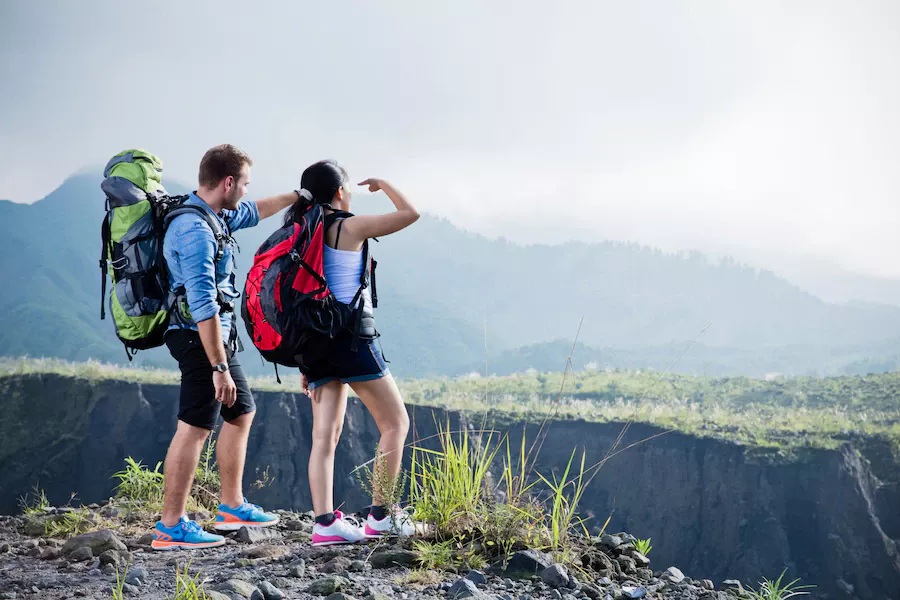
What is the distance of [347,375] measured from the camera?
11.2 feet

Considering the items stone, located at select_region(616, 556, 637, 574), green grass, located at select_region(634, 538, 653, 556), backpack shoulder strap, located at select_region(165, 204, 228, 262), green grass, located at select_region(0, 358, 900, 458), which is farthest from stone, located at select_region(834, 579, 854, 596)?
backpack shoulder strap, located at select_region(165, 204, 228, 262)

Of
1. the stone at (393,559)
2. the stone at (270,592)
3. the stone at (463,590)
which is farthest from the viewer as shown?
the stone at (393,559)

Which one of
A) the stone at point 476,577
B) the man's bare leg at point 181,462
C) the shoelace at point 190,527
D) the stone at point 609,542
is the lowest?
the stone at point 609,542

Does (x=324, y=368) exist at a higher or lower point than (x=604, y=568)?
higher

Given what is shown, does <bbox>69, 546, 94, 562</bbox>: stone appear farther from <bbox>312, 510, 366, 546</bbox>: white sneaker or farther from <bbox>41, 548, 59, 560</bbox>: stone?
<bbox>312, 510, 366, 546</bbox>: white sneaker

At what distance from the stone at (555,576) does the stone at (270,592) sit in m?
1.15

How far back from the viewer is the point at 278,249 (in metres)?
3.32

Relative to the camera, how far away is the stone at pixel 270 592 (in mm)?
2695

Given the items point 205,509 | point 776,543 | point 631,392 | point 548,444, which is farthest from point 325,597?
point 631,392

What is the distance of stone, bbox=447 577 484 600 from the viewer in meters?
2.81

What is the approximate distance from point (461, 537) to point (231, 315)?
1.58 m

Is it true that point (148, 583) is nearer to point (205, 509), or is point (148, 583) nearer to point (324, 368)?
point (324, 368)

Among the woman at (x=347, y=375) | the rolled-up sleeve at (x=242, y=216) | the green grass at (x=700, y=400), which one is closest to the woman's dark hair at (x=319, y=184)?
the woman at (x=347, y=375)

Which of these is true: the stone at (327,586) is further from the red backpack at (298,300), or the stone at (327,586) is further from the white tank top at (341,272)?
the white tank top at (341,272)
